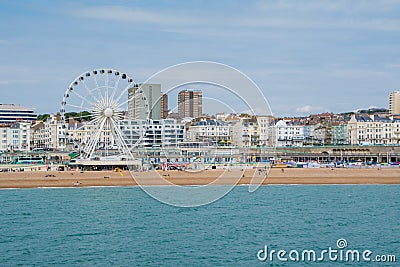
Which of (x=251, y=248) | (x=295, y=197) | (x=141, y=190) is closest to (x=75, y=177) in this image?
(x=141, y=190)

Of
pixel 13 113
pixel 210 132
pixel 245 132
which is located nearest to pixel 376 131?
pixel 245 132

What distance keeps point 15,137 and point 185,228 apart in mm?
59933

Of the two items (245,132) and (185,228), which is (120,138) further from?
(185,228)

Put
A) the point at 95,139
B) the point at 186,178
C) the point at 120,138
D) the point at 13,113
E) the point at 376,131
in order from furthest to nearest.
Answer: the point at 13,113
the point at 376,131
the point at 120,138
the point at 95,139
the point at 186,178

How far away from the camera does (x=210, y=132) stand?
48.6 m

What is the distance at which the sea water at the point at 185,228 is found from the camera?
15.5 metres

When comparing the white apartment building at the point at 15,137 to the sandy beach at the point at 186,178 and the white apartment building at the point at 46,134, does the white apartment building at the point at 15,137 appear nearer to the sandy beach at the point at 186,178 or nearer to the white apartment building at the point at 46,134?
the white apartment building at the point at 46,134

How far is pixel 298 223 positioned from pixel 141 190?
13.6 metres

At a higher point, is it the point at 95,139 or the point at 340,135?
the point at 340,135

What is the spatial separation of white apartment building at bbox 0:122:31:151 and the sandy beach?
36.2 m

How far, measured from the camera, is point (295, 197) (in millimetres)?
27984

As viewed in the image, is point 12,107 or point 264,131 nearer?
point 264,131

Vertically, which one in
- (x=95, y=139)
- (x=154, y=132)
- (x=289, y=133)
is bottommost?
(x=95, y=139)

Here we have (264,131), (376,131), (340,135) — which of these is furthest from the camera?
(340,135)
